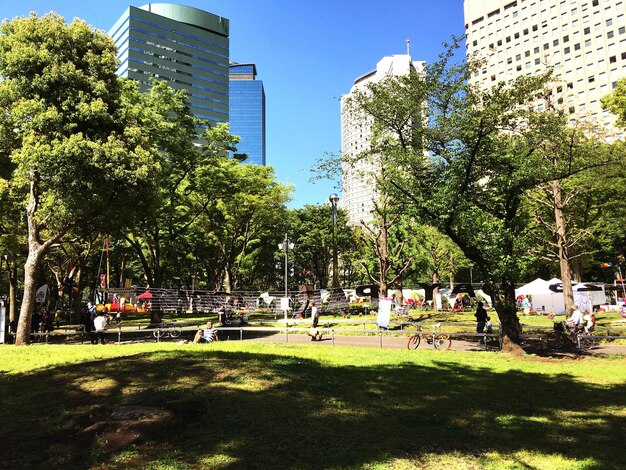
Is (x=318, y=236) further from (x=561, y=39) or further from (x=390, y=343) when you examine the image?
(x=561, y=39)

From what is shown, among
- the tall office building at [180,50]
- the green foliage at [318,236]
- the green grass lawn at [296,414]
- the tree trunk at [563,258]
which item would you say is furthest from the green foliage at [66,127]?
the tall office building at [180,50]

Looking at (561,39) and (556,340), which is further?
(561,39)

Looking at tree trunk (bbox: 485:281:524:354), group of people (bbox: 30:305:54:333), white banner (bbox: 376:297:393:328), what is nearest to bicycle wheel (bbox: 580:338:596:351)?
tree trunk (bbox: 485:281:524:354)

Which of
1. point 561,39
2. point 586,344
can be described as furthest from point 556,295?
point 561,39

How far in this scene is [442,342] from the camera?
17625 mm

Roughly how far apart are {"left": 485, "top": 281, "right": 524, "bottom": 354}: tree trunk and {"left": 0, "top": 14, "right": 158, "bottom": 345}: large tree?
1395 centimetres

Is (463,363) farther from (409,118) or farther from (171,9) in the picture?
(171,9)

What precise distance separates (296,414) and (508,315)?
427 inches

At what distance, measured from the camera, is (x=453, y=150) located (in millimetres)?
15961

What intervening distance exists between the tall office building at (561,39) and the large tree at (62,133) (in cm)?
7474

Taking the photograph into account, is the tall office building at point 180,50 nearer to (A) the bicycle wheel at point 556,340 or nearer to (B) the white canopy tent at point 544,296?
(B) the white canopy tent at point 544,296

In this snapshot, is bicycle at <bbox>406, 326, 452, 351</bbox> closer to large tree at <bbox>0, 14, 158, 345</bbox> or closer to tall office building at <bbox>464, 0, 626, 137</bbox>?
large tree at <bbox>0, 14, 158, 345</bbox>

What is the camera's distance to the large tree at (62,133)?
15852mm

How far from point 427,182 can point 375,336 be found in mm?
8339
